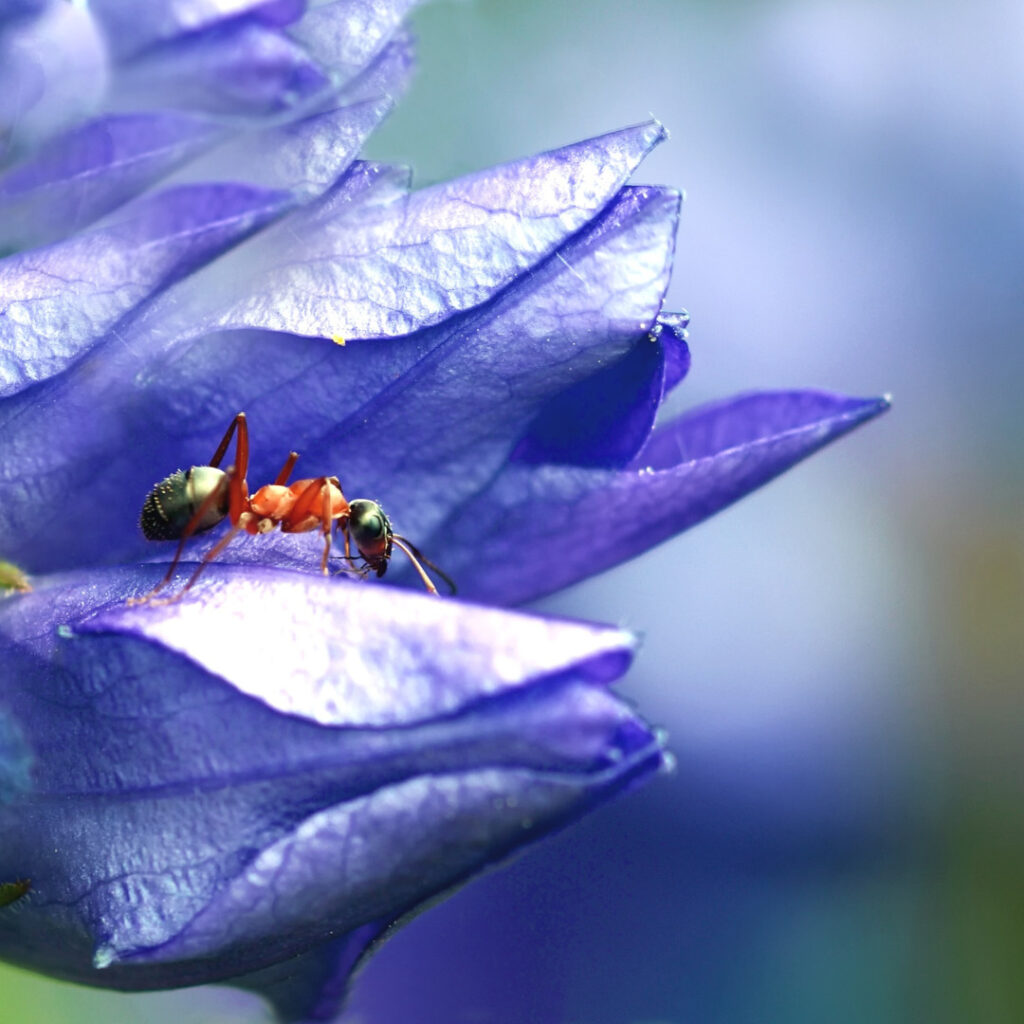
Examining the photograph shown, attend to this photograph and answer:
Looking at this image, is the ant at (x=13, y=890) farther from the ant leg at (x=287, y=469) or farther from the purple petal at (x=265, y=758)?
the ant leg at (x=287, y=469)

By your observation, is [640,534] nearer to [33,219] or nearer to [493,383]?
[493,383]

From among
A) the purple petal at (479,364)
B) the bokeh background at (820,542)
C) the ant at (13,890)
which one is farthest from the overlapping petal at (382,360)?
the bokeh background at (820,542)

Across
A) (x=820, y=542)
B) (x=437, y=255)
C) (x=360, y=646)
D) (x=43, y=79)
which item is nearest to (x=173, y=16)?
(x=43, y=79)

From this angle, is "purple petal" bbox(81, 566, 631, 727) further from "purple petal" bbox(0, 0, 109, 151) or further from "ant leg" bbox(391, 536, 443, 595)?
"purple petal" bbox(0, 0, 109, 151)

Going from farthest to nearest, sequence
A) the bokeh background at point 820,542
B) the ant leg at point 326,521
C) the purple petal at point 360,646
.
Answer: the bokeh background at point 820,542 < the ant leg at point 326,521 < the purple petal at point 360,646

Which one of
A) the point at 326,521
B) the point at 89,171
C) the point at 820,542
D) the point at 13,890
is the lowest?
the point at 820,542

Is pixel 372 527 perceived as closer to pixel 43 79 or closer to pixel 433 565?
pixel 433 565

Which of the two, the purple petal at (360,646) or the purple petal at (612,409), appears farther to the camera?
the purple petal at (612,409)
